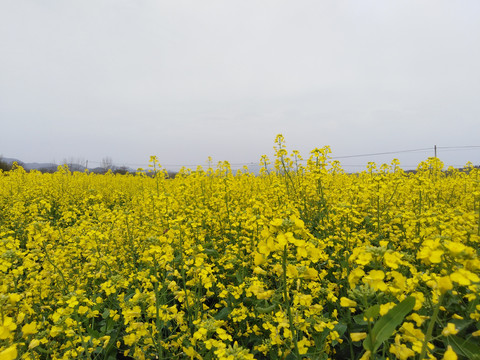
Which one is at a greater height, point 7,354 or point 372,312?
point 372,312

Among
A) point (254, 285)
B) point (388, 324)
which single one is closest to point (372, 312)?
point (388, 324)

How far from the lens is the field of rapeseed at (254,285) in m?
1.20

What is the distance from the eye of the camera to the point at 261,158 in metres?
5.94

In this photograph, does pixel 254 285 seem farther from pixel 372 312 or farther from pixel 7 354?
pixel 7 354

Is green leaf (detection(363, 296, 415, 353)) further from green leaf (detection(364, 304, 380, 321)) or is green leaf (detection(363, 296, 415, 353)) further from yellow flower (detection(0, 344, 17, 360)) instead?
yellow flower (detection(0, 344, 17, 360))

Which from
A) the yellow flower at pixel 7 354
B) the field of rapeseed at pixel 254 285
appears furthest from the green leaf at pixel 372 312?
the yellow flower at pixel 7 354

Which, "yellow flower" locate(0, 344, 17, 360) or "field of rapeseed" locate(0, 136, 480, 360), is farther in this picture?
"field of rapeseed" locate(0, 136, 480, 360)

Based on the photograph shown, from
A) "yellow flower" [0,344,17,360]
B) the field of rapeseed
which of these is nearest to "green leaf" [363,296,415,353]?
the field of rapeseed

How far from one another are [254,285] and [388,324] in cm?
84

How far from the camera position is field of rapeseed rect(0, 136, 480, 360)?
1.20m

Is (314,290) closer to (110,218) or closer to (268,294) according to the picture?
(268,294)

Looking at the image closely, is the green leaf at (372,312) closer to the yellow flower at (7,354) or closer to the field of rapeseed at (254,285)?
the field of rapeseed at (254,285)

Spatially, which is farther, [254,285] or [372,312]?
[254,285]

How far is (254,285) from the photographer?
1.69m
